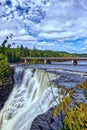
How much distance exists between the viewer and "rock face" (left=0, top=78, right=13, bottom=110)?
3344 centimetres

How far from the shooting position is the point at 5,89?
38656mm

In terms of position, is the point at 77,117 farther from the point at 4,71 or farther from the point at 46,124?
the point at 4,71

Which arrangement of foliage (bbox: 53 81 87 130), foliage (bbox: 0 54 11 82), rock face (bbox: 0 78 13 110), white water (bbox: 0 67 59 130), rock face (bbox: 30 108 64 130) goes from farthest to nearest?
foliage (bbox: 0 54 11 82) < rock face (bbox: 0 78 13 110) < white water (bbox: 0 67 59 130) < rock face (bbox: 30 108 64 130) < foliage (bbox: 53 81 87 130)

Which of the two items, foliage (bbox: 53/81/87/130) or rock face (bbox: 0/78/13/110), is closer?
foliage (bbox: 53/81/87/130)

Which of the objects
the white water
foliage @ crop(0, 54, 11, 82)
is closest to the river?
the white water

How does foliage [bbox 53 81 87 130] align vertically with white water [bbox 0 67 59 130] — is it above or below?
above

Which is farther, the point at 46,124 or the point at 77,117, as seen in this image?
the point at 46,124

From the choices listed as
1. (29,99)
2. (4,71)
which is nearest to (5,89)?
(4,71)

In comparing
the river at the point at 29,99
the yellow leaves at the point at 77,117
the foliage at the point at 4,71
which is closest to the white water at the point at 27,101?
the river at the point at 29,99

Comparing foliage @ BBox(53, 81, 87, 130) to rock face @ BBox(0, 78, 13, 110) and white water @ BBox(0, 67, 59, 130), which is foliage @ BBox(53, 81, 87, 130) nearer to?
white water @ BBox(0, 67, 59, 130)

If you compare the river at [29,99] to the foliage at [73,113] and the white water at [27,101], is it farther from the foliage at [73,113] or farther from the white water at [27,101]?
the foliage at [73,113]

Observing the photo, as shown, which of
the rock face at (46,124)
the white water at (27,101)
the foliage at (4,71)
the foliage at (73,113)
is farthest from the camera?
the foliage at (4,71)

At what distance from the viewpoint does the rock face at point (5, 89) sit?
110ft

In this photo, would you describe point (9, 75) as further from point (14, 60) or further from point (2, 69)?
point (14, 60)
